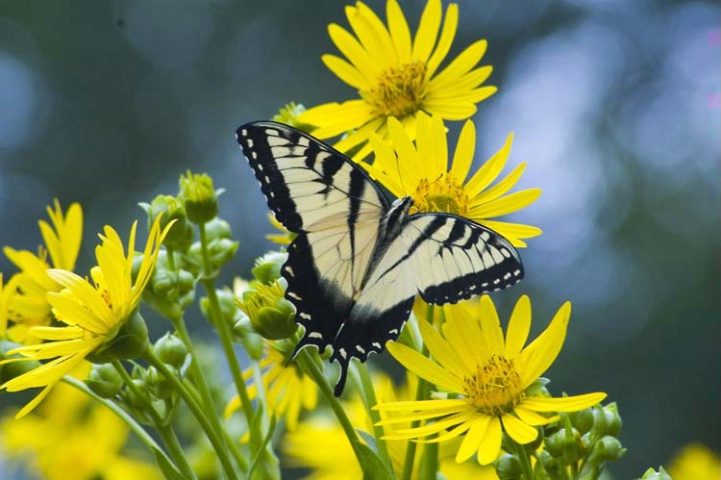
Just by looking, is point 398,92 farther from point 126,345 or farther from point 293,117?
point 126,345

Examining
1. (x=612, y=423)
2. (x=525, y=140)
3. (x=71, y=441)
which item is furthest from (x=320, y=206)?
(x=525, y=140)

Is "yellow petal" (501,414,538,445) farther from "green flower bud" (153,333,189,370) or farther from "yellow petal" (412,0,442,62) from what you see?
"yellow petal" (412,0,442,62)

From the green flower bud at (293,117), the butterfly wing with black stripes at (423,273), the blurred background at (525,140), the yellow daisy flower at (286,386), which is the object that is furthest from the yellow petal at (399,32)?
the blurred background at (525,140)

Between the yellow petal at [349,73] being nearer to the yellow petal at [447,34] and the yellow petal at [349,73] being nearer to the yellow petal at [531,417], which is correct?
the yellow petal at [447,34]

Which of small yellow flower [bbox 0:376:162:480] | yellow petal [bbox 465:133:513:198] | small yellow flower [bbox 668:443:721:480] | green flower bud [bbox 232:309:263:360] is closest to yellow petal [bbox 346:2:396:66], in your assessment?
yellow petal [bbox 465:133:513:198]

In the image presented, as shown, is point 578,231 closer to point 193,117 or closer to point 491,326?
point 193,117

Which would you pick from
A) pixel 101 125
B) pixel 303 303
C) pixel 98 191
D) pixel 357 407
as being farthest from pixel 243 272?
pixel 303 303
